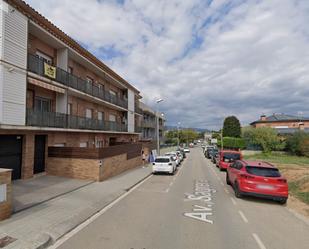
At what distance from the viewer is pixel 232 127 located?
6956cm

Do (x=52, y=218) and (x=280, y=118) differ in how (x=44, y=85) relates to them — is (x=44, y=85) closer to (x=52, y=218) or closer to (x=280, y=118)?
(x=52, y=218)

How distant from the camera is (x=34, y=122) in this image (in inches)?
521

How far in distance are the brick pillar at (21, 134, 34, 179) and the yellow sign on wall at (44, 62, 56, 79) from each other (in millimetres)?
3759

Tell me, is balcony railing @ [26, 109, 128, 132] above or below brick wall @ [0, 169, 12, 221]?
above

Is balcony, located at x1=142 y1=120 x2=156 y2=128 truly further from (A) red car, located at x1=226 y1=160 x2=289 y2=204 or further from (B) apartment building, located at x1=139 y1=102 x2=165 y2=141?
(A) red car, located at x1=226 y1=160 x2=289 y2=204

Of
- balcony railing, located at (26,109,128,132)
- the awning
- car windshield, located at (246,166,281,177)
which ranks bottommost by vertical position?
car windshield, located at (246,166,281,177)

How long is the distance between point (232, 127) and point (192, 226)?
66.3 metres

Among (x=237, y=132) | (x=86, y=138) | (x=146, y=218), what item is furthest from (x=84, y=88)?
(x=237, y=132)

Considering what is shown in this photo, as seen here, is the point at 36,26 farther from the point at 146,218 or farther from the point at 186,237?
the point at 186,237

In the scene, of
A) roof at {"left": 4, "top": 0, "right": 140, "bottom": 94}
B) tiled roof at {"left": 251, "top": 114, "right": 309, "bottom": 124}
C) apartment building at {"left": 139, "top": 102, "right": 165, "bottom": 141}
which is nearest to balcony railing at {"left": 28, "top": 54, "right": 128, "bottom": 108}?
roof at {"left": 4, "top": 0, "right": 140, "bottom": 94}

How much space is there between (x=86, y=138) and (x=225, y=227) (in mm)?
15875

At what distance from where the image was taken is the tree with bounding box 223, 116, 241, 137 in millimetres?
69188

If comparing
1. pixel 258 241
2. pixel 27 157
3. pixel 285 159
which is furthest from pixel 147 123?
pixel 258 241

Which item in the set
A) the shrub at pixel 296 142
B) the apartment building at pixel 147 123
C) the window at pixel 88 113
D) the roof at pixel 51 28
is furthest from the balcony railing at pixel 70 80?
the shrub at pixel 296 142
